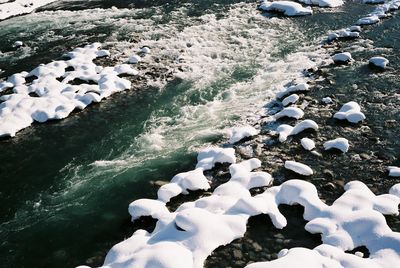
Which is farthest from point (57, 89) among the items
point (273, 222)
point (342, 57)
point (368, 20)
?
point (368, 20)

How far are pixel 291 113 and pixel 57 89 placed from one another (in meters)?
7.56

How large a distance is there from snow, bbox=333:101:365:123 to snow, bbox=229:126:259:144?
226 cm

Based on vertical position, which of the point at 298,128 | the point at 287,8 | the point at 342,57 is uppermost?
the point at 287,8

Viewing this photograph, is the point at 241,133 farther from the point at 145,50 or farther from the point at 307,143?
the point at 145,50

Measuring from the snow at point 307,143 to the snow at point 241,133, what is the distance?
4.16 feet

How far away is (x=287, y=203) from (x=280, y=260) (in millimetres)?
1892

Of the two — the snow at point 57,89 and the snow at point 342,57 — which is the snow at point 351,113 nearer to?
the snow at point 342,57

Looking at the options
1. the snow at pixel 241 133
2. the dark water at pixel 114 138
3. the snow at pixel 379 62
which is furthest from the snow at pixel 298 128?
the snow at pixel 379 62

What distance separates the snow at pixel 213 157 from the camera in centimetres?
1027

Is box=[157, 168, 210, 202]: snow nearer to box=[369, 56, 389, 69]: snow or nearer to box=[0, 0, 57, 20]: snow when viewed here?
box=[369, 56, 389, 69]: snow

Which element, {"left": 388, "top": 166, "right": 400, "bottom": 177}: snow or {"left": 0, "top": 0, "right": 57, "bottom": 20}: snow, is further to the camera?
{"left": 0, "top": 0, "right": 57, "bottom": 20}: snow

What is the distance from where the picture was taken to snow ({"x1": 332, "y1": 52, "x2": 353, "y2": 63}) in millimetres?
14602

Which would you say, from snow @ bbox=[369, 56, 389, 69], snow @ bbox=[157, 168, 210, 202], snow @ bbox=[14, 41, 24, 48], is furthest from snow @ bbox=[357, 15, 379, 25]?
snow @ bbox=[14, 41, 24, 48]

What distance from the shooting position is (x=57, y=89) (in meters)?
14.3
